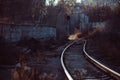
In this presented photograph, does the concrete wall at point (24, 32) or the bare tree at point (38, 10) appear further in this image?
the bare tree at point (38, 10)

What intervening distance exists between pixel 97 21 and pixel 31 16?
25821 mm

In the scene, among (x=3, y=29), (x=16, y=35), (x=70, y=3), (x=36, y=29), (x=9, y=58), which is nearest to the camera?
(x=9, y=58)

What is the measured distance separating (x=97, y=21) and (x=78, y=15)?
1231 cm

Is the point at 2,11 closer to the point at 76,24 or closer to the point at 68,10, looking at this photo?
the point at 68,10

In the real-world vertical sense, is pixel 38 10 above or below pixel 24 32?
above

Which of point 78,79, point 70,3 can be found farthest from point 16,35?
point 70,3

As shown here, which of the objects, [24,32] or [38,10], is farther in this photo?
[38,10]

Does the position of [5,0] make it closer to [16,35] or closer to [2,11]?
[2,11]

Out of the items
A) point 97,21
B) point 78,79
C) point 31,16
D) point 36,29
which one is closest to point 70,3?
point 97,21

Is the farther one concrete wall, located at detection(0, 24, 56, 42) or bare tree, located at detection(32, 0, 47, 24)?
bare tree, located at detection(32, 0, 47, 24)

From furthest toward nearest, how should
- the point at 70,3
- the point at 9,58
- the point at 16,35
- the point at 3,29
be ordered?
the point at 70,3, the point at 16,35, the point at 3,29, the point at 9,58

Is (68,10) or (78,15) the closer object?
(68,10)

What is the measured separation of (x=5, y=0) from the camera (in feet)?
93.0

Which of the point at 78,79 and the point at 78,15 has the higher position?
the point at 78,79
